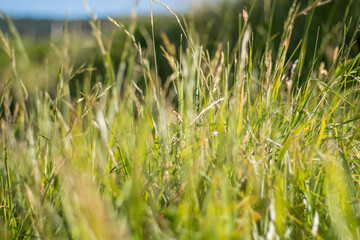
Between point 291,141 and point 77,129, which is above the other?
point 291,141

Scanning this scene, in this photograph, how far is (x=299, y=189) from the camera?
0.90m

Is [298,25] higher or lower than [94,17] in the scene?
lower

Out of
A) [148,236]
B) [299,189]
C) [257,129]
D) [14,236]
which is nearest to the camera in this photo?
[148,236]

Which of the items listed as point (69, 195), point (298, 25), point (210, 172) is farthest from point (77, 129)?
point (298, 25)

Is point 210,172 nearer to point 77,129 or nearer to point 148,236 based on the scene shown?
point 148,236

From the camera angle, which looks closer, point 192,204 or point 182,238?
point 182,238

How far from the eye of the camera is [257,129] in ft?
3.96

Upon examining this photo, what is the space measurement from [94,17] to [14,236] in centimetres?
63

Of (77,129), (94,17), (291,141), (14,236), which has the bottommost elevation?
(14,236)

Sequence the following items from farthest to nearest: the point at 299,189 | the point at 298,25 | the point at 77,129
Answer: the point at 298,25 < the point at 77,129 < the point at 299,189

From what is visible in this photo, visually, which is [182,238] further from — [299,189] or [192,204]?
[299,189]

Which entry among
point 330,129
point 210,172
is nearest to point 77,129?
point 210,172

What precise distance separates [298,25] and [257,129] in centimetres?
357

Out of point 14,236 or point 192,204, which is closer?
point 192,204
